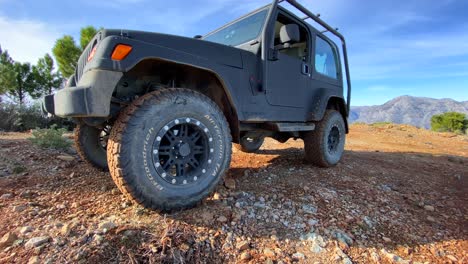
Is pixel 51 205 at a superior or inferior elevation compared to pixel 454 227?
superior

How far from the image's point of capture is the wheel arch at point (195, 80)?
2.33 meters

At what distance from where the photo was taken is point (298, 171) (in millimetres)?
3512

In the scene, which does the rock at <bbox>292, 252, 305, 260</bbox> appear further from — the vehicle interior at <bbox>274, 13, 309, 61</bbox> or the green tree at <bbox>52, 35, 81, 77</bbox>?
the green tree at <bbox>52, 35, 81, 77</bbox>

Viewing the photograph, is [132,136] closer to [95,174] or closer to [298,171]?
[95,174]

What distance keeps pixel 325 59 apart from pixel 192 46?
8.76 ft

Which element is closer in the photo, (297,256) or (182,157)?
(297,256)

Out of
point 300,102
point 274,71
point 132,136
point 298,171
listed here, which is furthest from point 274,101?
point 132,136

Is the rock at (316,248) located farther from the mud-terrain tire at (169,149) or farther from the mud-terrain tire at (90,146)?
the mud-terrain tire at (90,146)

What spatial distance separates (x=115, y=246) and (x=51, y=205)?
0.86 m

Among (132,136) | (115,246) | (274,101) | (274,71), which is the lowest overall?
(115,246)

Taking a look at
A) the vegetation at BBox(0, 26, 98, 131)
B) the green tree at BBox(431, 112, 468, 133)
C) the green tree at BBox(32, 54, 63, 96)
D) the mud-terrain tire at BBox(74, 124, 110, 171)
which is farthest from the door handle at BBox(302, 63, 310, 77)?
the green tree at BBox(431, 112, 468, 133)

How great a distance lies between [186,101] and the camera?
2049 millimetres

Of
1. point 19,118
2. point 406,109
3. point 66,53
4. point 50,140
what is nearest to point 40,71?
point 66,53

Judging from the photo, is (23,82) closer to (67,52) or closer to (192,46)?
(67,52)
